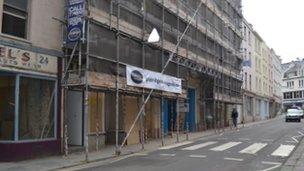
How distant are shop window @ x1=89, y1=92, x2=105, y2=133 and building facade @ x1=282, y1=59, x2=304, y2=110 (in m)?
95.7

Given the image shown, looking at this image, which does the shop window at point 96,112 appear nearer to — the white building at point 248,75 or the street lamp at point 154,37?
the street lamp at point 154,37

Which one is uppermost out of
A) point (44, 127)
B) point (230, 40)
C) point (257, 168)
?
point (230, 40)

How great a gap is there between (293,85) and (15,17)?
344 ft

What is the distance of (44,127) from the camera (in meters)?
17.1

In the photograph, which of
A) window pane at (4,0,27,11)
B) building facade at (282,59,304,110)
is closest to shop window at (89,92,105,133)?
window pane at (4,0,27,11)

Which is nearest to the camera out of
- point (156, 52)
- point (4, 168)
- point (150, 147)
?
point (4, 168)

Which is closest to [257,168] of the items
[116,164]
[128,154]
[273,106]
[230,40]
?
[116,164]

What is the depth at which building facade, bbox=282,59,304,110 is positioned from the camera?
4390 inches

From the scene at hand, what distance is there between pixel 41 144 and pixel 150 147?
560cm

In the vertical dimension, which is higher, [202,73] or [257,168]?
[202,73]

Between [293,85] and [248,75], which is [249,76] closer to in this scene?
[248,75]

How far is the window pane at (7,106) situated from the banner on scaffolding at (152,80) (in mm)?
5299

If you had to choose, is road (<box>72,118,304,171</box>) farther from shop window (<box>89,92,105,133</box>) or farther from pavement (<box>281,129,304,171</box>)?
shop window (<box>89,92,105,133</box>)

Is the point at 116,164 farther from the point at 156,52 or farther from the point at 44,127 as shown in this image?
the point at 156,52
